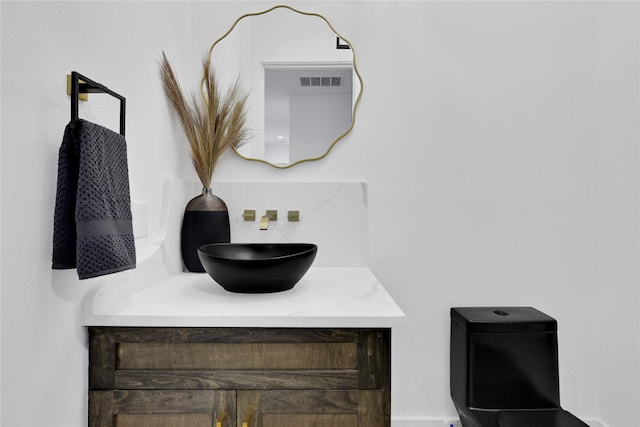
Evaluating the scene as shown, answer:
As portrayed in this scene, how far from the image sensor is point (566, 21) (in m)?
1.63

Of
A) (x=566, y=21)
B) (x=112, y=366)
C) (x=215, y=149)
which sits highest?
(x=566, y=21)

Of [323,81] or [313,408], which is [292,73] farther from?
[313,408]

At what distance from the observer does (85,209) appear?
79cm

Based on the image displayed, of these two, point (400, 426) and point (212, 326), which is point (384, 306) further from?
point (400, 426)

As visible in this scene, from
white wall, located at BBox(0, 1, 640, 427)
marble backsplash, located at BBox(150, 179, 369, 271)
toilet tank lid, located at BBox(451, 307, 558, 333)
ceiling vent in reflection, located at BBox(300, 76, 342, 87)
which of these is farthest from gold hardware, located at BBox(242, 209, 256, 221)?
toilet tank lid, located at BBox(451, 307, 558, 333)

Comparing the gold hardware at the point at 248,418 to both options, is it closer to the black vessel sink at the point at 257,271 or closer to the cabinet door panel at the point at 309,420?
the cabinet door panel at the point at 309,420

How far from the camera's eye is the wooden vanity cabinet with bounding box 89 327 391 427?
913 mm

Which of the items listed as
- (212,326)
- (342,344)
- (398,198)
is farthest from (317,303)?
(398,198)

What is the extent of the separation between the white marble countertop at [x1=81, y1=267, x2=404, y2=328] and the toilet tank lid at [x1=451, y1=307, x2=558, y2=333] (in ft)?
1.68

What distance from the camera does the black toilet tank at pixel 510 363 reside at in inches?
56.9

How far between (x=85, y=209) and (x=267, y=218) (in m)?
0.79

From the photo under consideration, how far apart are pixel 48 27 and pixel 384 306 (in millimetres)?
983

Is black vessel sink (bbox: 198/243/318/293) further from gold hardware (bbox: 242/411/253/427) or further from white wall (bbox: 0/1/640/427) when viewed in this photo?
white wall (bbox: 0/1/640/427)

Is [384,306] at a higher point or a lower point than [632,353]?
higher
